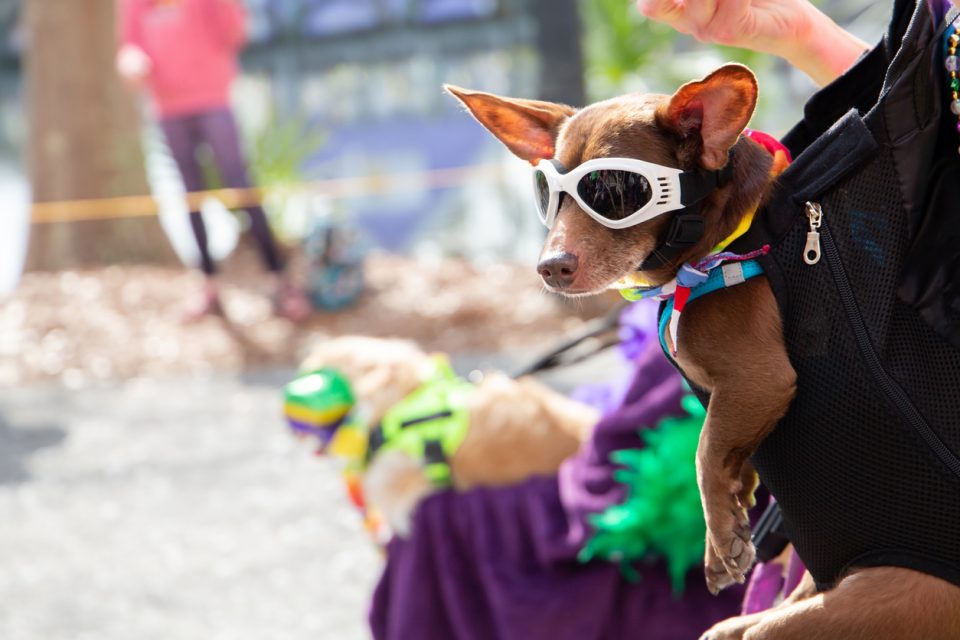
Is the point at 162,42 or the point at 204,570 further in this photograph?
the point at 162,42

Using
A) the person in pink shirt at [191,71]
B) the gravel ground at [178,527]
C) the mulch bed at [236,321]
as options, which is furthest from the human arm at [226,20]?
the gravel ground at [178,527]

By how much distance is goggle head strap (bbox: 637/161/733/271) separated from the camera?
1125 millimetres

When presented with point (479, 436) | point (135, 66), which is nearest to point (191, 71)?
point (135, 66)

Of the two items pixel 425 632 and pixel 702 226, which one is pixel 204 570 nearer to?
pixel 425 632

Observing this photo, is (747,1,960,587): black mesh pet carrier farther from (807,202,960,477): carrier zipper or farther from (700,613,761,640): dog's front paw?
(700,613,761,640): dog's front paw

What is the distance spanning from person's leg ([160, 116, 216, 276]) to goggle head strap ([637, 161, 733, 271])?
20.8 feet

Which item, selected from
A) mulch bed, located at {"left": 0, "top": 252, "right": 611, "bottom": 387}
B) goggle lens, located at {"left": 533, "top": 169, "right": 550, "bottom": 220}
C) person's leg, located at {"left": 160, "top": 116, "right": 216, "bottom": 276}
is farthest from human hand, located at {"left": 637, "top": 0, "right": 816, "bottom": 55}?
person's leg, located at {"left": 160, "top": 116, "right": 216, "bottom": 276}

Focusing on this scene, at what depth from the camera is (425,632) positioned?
2.45 meters

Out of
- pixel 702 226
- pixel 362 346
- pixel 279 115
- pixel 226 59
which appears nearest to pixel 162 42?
pixel 226 59

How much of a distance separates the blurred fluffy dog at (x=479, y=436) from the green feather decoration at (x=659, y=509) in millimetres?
269

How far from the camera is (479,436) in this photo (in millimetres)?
2520

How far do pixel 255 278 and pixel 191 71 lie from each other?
1.93 metres

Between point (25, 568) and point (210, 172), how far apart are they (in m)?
4.61

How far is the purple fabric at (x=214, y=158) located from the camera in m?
7.08
